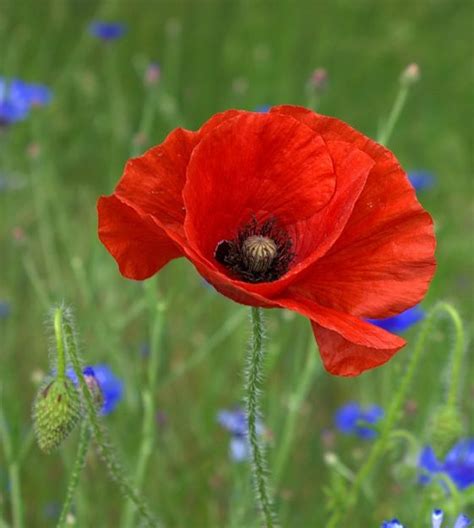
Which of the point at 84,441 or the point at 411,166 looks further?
the point at 411,166

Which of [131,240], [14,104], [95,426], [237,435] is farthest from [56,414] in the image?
[14,104]

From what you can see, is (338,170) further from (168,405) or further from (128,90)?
(128,90)

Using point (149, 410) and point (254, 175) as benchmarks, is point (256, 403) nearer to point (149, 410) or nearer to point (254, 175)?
point (254, 175)

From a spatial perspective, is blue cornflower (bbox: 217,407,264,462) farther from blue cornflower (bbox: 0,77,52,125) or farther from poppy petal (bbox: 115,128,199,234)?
blue cornflower (bbox: 0,77,52,125)

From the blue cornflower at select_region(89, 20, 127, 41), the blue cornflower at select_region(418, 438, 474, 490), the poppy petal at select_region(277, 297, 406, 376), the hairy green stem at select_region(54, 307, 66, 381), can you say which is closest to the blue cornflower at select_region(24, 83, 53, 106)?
the blue cornflower at select_region(89, 20, 127, 41)

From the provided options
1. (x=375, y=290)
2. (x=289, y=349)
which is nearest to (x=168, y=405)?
(x=289, y=349)

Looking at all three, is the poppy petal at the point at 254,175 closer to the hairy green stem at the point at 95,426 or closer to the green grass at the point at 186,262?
the hairy green stem at the point at 95,426

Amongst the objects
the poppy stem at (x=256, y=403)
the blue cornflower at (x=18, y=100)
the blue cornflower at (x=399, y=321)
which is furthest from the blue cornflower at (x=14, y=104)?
the poppy stem at (x=256, y=403)
